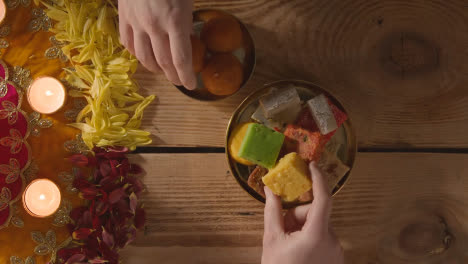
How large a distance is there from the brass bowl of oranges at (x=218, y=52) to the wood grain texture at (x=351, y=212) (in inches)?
7.3

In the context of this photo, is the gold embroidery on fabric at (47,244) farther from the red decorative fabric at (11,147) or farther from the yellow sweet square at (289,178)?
the yellow sweet square at (289,178)

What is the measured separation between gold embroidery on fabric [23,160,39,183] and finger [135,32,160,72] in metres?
0.32

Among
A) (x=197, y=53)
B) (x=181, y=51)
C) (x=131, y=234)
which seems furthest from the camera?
(x=131, y=234)

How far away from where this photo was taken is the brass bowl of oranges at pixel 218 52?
662 mm

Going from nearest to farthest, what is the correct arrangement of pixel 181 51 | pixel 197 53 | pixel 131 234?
1. pixel 181 51
2. pixel 197 53
3. pixel 131 234

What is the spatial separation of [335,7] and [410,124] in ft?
1.06

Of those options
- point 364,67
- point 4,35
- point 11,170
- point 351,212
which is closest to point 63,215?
point 11,170

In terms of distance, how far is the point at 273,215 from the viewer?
2.22 feet

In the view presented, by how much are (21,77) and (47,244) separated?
34 centimetres

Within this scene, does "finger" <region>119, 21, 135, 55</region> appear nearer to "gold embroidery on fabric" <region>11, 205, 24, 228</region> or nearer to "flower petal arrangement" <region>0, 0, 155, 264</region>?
"flower petal arrangement" <region>0, 0, 155, 264</region>

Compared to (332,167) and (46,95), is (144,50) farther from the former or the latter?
(332,167)

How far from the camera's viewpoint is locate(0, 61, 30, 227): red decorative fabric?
652mm

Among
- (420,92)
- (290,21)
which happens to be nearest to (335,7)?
(290,21)

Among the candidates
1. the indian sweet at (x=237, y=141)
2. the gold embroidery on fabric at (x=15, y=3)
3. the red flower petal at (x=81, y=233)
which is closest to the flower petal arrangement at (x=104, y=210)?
the red flower petal at (x=81, y=233)
